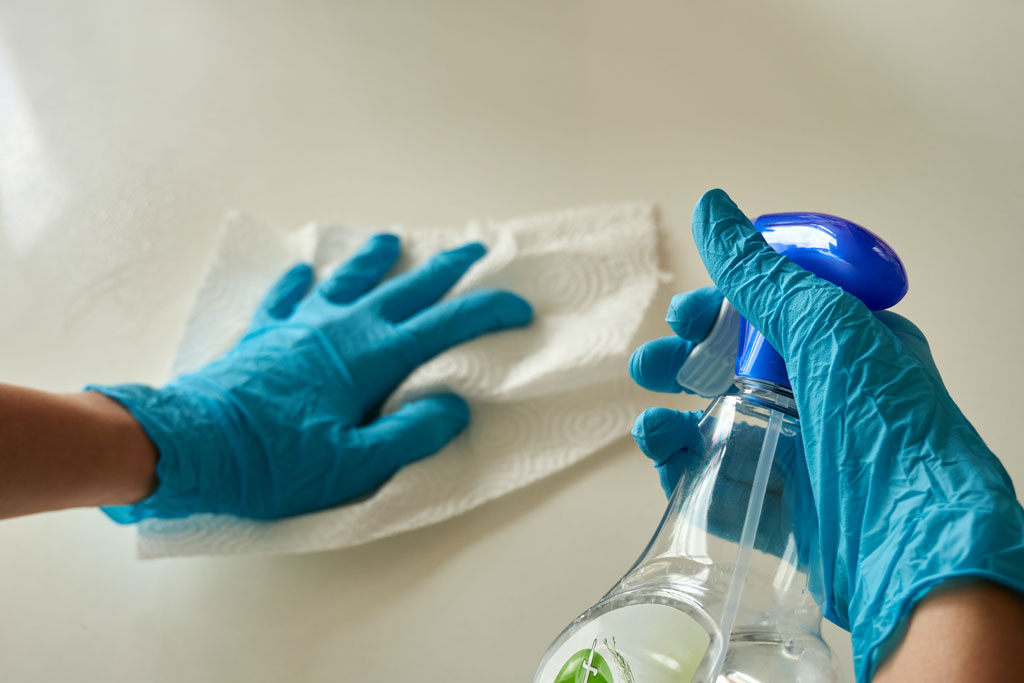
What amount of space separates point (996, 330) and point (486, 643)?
0.78m

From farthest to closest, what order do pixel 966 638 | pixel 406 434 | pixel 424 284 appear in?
pixel 424 284 < pixel 406 434 < pixel 966 638

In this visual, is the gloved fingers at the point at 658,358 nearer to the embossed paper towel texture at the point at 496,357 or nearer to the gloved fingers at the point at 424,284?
the embossed paper towel texture at the point at 496,357

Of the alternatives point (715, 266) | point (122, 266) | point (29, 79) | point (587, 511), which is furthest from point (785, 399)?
point (29, 79)

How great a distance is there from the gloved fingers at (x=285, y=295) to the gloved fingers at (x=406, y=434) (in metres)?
0.25

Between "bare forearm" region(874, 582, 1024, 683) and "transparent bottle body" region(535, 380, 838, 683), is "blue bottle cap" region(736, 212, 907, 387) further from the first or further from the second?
"bare forearm" region(874, 582, 1024, 683)

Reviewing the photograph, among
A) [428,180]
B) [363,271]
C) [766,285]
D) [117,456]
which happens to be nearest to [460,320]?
[363,271]

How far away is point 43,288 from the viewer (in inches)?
47.9

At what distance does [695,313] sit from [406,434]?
43cm

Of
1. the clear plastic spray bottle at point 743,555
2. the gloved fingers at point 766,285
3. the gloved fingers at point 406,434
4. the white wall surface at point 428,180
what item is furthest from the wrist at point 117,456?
the gloved fingers at point 766,285

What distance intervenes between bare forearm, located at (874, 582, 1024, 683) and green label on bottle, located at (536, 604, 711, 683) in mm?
120

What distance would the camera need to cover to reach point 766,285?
58 centimetres

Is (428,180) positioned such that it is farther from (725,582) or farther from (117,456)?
(725,582)

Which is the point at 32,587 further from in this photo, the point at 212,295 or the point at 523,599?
the point at 523,599

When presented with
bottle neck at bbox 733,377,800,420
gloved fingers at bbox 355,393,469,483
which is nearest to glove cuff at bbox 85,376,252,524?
gloved fingers at bbox 355,393,469,483
